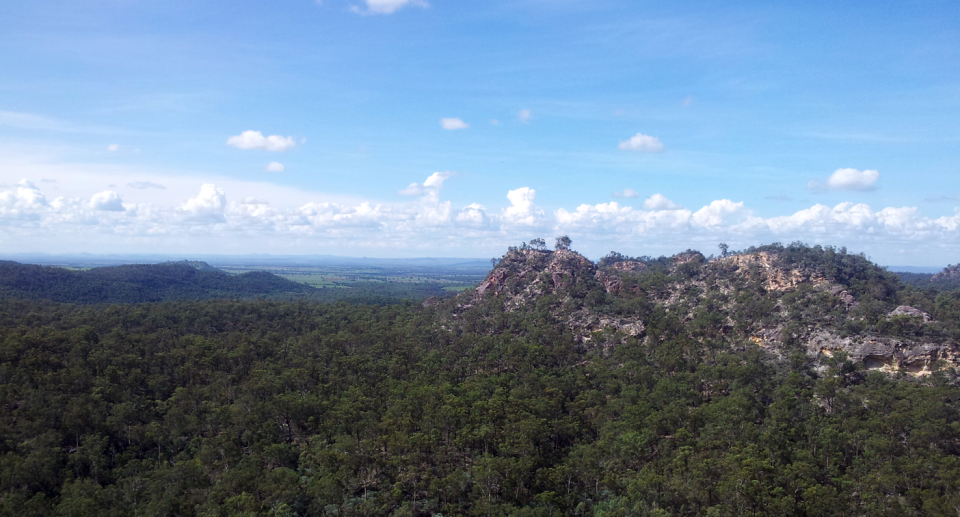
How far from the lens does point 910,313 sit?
60062 mm

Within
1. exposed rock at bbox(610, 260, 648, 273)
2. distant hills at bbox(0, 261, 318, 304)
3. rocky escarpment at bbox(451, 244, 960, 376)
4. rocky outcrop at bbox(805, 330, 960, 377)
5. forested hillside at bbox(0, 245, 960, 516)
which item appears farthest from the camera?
distant hills at bbox(0, 261, 318, 304)

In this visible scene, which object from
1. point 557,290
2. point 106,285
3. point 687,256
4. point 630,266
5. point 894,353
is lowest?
point 894,353

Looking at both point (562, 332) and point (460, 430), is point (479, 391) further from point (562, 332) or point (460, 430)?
point (562, 332)

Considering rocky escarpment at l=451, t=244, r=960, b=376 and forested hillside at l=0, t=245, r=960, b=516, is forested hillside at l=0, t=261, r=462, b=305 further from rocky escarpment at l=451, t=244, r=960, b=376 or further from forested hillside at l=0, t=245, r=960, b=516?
forested hillside at l=0, t=245, r=960, b=516

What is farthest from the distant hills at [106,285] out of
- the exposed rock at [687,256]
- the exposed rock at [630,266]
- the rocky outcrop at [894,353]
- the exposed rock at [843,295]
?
the exposed rock at [843,295]

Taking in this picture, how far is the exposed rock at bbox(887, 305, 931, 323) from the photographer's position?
58.5 metres

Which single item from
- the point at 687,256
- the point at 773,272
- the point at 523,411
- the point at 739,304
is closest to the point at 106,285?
the point at 523,411

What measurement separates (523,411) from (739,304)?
43.3 m

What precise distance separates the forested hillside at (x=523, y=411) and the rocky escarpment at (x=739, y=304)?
368mm

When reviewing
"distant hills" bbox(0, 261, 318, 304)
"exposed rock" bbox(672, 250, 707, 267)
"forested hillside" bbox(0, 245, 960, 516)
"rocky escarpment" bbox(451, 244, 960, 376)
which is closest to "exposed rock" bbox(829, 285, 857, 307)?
"rocky escarpment" bbox(451, 244, 960, 376)

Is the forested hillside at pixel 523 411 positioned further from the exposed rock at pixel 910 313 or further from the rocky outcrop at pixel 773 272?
the rocky outcrop at pixel 773 272

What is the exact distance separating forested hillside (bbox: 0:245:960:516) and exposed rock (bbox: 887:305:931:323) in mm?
279

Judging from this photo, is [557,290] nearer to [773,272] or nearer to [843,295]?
[773,272]

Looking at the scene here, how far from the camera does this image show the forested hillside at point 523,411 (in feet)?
114
